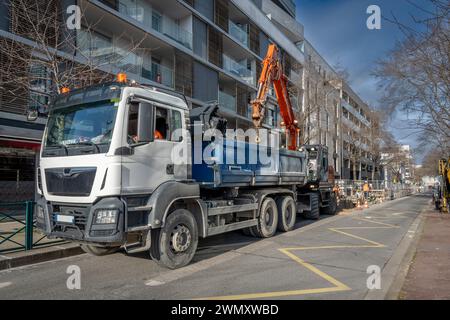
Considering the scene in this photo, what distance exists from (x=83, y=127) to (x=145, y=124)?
1.18 meters

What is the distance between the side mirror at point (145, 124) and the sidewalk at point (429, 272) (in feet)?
14.5

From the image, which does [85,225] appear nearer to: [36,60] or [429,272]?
[429,272]

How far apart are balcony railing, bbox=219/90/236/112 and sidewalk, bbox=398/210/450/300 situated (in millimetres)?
19401

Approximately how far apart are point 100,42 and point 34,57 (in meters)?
6.85

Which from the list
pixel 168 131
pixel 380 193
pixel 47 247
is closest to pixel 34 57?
pixel 47 247

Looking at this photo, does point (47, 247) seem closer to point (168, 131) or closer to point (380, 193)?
point (168, 131)

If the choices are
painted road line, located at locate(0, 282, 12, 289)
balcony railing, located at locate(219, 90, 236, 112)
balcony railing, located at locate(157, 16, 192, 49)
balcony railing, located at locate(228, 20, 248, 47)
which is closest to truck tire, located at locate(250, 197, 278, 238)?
painted road line, located at locate(0, 282, 12, 289)

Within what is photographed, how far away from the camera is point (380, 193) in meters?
33.5

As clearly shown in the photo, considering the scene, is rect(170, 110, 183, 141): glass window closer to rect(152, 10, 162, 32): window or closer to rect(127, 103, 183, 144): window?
rect(127, 103, 183, 144): window

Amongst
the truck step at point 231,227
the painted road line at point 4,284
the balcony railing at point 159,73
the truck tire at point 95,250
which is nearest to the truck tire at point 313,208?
the truck step at point 231,227

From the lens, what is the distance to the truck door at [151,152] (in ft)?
19.1

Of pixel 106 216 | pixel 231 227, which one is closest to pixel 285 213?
pixel 231 227

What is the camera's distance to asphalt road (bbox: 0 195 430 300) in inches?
208
